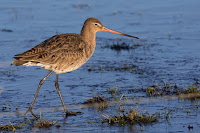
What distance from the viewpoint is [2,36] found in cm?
1298

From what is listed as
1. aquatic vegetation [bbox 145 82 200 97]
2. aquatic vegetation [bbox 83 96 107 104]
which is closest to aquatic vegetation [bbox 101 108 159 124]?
aquatic vegetation [bbox 83 96 107 104]

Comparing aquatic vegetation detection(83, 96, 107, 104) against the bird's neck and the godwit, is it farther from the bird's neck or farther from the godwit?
the bird's neck

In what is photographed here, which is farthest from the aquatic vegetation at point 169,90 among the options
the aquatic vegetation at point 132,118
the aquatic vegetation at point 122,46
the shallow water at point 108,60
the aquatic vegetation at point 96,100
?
the aquatic vegetation at point 122,46

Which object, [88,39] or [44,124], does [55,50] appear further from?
[44,124]

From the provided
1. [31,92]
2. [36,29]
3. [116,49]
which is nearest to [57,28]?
[36,29]

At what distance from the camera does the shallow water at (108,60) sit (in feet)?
23.2

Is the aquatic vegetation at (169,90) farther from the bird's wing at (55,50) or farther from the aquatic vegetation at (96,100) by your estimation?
the bird's wing at (55,50)

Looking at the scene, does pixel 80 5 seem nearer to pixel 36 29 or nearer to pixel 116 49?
pixel 36 29

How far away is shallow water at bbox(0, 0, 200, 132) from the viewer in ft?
23.2

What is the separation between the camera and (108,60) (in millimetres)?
10742

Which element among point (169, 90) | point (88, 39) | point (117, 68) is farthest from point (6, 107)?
point (117, 68)

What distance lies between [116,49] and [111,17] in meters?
3.70

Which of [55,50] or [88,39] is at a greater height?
[88,39]

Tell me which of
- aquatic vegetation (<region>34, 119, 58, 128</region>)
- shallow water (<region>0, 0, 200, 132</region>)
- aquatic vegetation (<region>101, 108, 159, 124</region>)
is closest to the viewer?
aquatic vegetation (<region>34, 119, 58, 128</region>)
